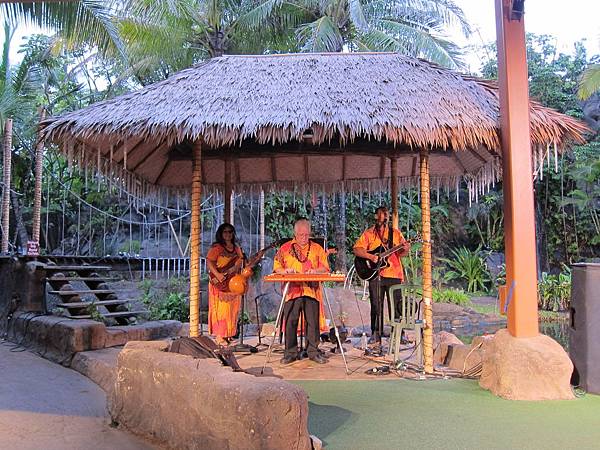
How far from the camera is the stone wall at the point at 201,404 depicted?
2947 mm

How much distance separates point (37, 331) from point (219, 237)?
2.85 m

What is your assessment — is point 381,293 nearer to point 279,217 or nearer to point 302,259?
point 302,259

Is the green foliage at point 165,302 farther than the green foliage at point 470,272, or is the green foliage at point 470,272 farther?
the green foliage at point 470,272

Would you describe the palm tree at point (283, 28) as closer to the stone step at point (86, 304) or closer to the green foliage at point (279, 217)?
the green foliage at point (279, 217)

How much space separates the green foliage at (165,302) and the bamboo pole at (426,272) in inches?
267

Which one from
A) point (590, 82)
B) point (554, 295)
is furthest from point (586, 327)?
point (554, 295)

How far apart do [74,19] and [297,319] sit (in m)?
6.20

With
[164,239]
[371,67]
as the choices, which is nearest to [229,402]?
[371,67]

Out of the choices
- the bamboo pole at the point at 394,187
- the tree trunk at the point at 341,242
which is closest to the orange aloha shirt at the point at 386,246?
the bamboo pole at the point at 394,187

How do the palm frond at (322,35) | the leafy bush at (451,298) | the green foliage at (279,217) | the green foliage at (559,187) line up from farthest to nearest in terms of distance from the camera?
1. the green foliage at (559,187)
2. the green foliage at (279,217)
3. the leafy bush at (451,298)
4. the palm frond at (322,35)

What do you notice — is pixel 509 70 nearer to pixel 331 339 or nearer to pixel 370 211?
pixel 331 339

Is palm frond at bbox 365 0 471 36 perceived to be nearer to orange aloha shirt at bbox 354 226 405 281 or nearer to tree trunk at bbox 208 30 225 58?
tree trunk at bbox 208 30 225 58

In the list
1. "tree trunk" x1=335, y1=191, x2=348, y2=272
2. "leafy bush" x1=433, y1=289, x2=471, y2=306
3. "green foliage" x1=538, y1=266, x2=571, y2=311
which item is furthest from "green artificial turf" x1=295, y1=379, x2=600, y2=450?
"green foliage" x1=538, y1=266, x2=571, y2=311

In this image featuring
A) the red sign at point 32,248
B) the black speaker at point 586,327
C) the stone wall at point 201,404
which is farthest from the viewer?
the red sign at point 32,248
